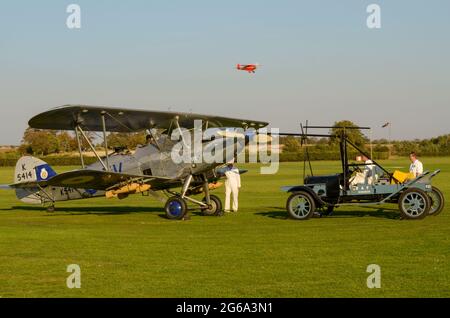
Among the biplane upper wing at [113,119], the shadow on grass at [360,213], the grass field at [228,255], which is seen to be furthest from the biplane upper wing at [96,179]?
the shadow on grass at [360,213]

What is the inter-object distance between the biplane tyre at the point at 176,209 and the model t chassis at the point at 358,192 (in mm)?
3082

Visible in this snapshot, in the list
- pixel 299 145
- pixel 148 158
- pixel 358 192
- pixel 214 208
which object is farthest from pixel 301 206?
pixel 299 145

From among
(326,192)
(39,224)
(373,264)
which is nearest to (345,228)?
(326,192)

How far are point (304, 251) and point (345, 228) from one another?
426cm

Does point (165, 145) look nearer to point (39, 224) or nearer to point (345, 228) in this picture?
point (39, 224)

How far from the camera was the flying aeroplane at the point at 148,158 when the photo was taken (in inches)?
824

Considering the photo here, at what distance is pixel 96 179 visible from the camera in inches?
837

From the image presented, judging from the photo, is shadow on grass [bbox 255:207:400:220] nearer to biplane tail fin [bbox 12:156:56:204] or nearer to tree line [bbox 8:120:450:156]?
biplane tail fin [bbox 12:156:56:204]

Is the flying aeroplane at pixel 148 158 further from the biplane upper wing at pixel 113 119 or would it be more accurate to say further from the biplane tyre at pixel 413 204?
the biplane tyre at pixel 413 204

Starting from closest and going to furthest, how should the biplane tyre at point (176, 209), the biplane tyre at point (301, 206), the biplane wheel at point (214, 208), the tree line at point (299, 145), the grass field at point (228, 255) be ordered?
the grass field at point (228, 255), the biplane tyre at point (301, 206), the biplane tyre at point (176, 209), the biplane wheel at point (214, 208), the tree line at point (299, 145)

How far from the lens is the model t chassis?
19031 millimetres

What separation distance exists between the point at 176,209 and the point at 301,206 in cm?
364
